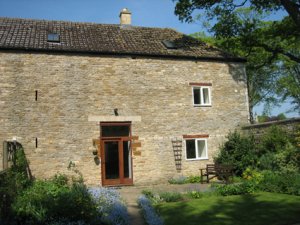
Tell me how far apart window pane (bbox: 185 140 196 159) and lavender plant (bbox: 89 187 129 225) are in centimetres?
811

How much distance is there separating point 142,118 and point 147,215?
365 inches

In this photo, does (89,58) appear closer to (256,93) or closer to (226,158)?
(226,158)

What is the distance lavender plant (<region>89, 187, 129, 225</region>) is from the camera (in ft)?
29.4

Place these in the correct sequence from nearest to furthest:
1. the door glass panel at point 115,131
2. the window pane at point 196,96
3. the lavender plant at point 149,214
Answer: the lavender plant at point 149,214, the door glass panel at point 115,131, the window pane at point 196,96

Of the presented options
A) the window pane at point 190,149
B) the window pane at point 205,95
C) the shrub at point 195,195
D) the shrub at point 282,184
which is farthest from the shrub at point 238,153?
the shrub at point 195,195

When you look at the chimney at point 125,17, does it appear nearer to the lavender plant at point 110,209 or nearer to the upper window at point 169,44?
the upper window at point 169,44

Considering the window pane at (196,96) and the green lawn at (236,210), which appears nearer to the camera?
the green lawn at (236,210)

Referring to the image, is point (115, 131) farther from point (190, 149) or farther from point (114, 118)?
point (190, 149)

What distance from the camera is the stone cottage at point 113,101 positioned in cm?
1689

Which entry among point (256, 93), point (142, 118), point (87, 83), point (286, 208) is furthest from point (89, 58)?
point (256, 93)

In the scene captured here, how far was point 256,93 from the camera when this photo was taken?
42.2m

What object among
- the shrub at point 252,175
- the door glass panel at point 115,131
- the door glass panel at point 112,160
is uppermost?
the door glass panel at point 115,131

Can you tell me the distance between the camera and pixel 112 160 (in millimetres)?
18109

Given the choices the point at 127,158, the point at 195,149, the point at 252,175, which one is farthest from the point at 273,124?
the point at 127,158
